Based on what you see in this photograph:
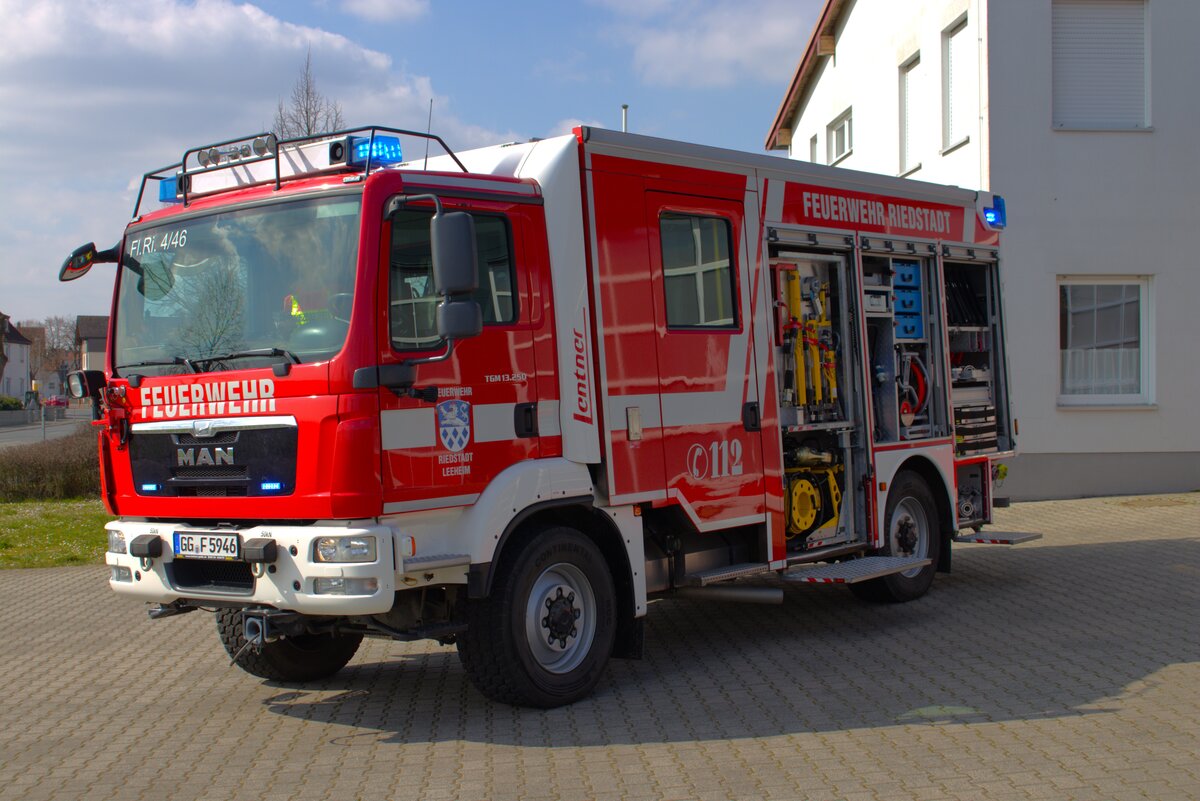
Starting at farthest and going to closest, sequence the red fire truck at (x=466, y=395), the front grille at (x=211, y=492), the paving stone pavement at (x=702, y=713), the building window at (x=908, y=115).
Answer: the building window at (x=908, y=115)
the front grille at (x=211, y=492)
the red fire truck at (x=466, y=395)
the paving stone pavement at (x=702, y=713)

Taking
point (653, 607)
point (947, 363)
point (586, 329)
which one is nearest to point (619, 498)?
point (586, 329)

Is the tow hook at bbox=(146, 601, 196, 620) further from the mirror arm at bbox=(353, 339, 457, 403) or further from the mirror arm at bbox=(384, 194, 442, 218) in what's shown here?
the mirror arm at bbox=(384, 194, 442, 218)

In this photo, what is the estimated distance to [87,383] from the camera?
6828 millimetres

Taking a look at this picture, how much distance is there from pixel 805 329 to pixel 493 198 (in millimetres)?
2968

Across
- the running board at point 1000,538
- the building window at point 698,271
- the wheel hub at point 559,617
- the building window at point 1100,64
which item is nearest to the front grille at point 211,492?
the wheel hub at point 559,617

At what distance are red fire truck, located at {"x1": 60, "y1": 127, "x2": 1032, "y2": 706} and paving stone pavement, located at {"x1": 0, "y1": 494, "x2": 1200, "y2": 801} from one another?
1.43ft

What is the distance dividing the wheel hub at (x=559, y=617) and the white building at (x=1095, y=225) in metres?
10.6

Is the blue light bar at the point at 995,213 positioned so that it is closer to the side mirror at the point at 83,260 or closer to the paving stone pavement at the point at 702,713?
the paving stone pavement at the point at 702,713

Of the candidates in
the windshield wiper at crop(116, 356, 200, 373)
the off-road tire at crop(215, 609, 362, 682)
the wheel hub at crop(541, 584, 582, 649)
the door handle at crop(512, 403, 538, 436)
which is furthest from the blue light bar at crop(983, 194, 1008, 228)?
the windshield wiper at crop(116, 356, 200, 373)

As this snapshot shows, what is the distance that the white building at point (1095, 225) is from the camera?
15672mm

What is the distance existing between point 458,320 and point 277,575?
58.9 inches

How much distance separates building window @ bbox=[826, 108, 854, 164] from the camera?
22.1 metres

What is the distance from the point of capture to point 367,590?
5.69m

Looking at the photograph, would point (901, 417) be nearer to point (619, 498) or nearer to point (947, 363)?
point (947, 363)
